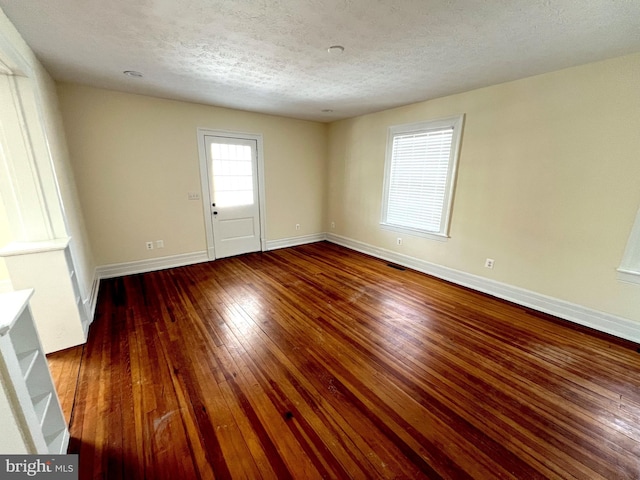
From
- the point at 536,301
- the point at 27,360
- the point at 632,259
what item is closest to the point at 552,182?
the point at 632,259

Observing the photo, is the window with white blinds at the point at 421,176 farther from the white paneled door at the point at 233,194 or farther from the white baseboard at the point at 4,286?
the white baseboard at the point at 4,286

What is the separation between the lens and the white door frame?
394 centimetres

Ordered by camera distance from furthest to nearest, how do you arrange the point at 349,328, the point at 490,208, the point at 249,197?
the point at 249,197, the point at 490,208, the point at 349,328

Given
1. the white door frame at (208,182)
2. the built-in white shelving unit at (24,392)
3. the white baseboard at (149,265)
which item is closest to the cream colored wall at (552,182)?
the white door frame at (208,182)

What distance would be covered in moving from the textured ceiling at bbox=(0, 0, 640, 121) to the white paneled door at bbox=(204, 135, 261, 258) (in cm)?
118

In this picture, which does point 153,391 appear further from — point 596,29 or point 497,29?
point 596,29

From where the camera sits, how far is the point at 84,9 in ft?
5.34

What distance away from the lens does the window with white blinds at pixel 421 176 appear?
343cm

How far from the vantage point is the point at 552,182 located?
2.63m

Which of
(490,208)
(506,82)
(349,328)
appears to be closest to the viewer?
(349,328)

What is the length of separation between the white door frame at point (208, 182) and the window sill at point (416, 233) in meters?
2.22

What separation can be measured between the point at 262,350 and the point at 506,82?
373cm

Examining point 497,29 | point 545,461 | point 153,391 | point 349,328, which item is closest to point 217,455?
point 153,391

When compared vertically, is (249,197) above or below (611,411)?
above
